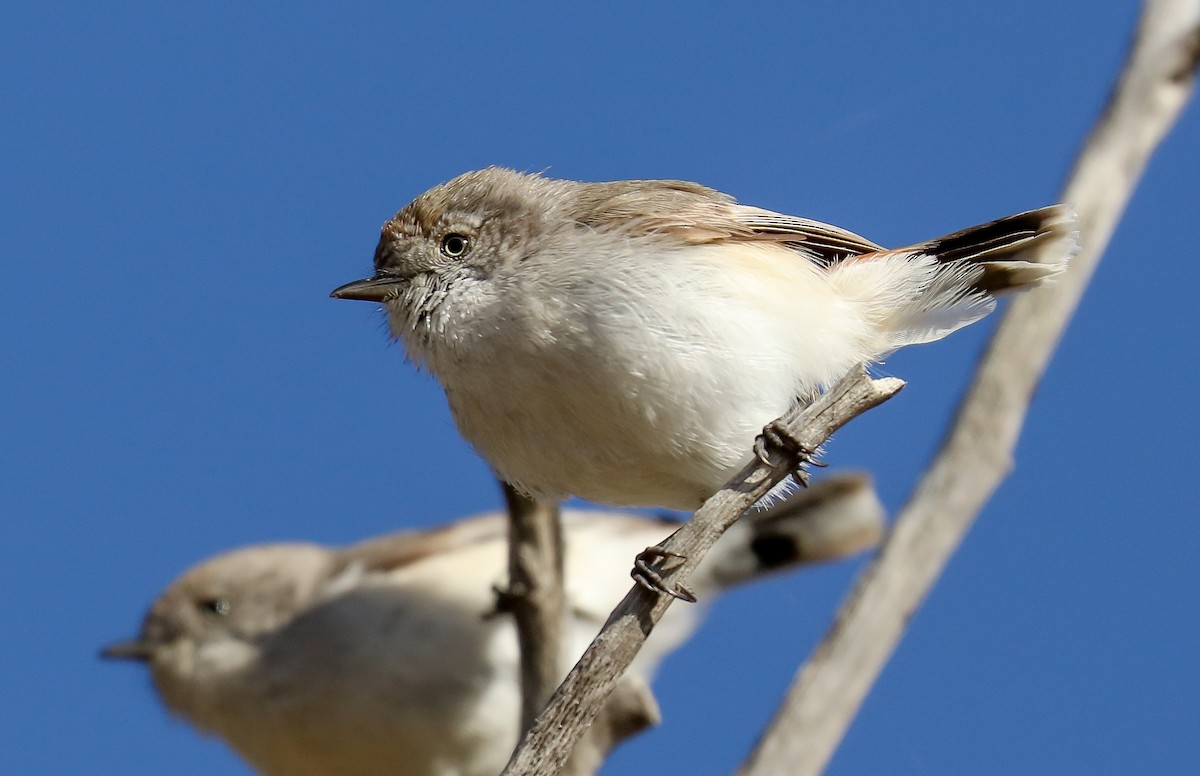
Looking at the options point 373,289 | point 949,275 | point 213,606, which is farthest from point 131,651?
point 949,275

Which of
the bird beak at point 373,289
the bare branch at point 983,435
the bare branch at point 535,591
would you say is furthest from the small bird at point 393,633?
the bird beak at point 373,289

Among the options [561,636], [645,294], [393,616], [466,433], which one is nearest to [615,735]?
[561,636]

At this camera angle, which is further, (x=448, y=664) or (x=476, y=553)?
(x=476, y=553)

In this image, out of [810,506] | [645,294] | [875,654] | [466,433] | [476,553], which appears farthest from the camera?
[476,553]

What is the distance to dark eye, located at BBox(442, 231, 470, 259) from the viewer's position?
150 inches

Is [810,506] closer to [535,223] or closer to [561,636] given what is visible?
[561,636]

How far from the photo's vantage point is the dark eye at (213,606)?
6695 millimetres

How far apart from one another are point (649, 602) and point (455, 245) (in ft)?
4.08

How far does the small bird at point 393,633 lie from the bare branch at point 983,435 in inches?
24.3

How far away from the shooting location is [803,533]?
6008 millimetres

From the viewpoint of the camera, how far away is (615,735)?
5.25m

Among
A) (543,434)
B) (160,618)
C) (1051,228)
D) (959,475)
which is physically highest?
(160,618)

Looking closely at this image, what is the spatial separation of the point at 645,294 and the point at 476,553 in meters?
3.47

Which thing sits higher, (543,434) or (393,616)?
(393,616)
